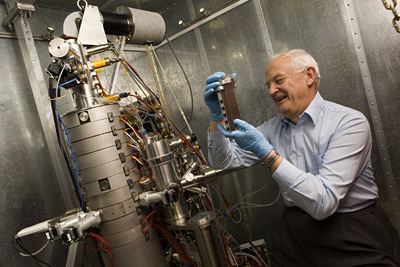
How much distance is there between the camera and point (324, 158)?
114cm

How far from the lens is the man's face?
132 centimetres

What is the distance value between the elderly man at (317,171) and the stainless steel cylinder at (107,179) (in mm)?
547

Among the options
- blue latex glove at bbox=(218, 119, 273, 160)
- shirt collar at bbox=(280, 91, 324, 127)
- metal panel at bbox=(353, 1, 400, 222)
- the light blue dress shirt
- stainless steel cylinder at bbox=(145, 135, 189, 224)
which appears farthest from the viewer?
metal panel at bbox=(353, 1, 400, 222)

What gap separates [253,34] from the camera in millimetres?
1929

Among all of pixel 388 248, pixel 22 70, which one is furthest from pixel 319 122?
pixel 22 70

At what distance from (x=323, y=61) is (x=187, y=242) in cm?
147

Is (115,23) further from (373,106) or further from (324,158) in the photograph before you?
(373,106)

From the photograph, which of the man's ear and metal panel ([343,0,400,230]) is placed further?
metal panel ([343,0,400,230])

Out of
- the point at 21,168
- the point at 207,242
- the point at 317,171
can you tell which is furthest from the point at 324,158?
the point at 21,168

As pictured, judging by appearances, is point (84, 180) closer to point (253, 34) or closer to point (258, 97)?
point (258, 97)

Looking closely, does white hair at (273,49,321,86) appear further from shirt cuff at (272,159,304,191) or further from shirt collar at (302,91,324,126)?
shirt cuff at (272,159,304,191)

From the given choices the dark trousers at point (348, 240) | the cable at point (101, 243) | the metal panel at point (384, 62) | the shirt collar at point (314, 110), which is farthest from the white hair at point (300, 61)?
the cable at point (101, 243)

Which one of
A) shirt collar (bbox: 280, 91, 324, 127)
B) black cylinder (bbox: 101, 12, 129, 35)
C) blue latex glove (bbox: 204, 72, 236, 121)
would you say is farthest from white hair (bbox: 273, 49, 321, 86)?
black cylinder (bbox: 101, 12, 129, 35)

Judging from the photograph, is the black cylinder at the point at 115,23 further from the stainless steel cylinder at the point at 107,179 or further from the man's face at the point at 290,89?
the man's face at the point at 290,89
